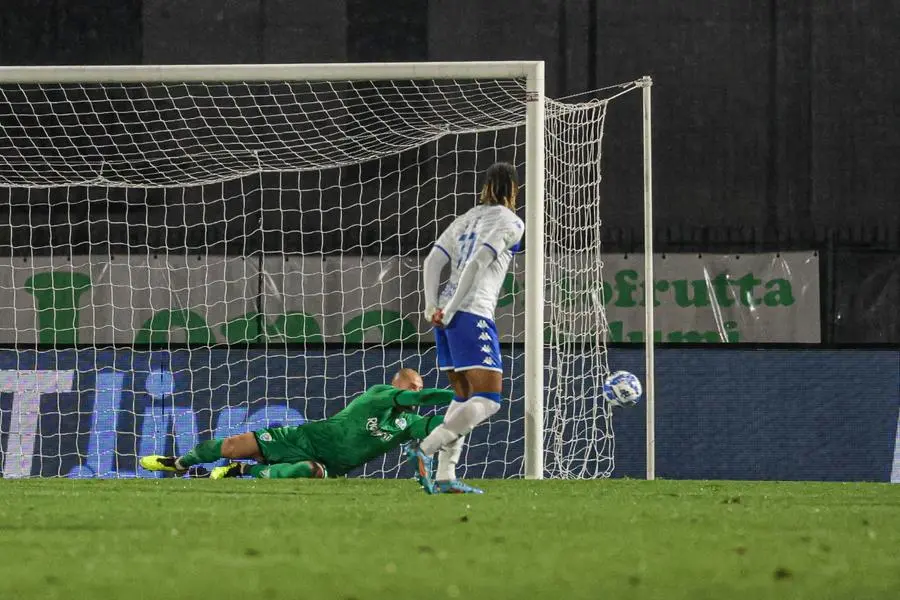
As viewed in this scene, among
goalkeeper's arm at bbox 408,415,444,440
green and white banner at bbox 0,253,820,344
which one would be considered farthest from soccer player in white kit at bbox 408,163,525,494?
green and white banner at bbox 0,253,820,344

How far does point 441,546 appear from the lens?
10.7ft

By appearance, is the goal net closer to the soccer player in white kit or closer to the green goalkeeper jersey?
the green goalkeeper jersey

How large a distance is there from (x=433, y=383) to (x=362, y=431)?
6.80ft

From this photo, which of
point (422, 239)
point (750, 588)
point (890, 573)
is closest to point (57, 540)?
point (750, 588)

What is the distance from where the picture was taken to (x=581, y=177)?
370 inches

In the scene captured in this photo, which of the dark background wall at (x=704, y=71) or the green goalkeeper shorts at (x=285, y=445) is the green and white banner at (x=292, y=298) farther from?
the green goalkeeper shorts at (x=285, y=445)

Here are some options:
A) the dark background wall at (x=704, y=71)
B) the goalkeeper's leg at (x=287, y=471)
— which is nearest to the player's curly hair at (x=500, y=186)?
the goalkeeper's leg at (x=287, y=471)

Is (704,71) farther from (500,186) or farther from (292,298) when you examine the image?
(500,186)

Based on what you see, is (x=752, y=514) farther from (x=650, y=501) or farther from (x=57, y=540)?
(x=57, y=540)

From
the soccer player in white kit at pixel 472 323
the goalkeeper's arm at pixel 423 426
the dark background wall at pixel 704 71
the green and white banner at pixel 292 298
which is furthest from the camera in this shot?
the dark background wall at pixel 704 71

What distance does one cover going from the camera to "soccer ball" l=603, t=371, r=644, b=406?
7.32 m

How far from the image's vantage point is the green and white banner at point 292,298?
994cm

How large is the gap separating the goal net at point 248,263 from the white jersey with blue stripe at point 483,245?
3.04 m

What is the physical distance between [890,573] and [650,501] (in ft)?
7.62
